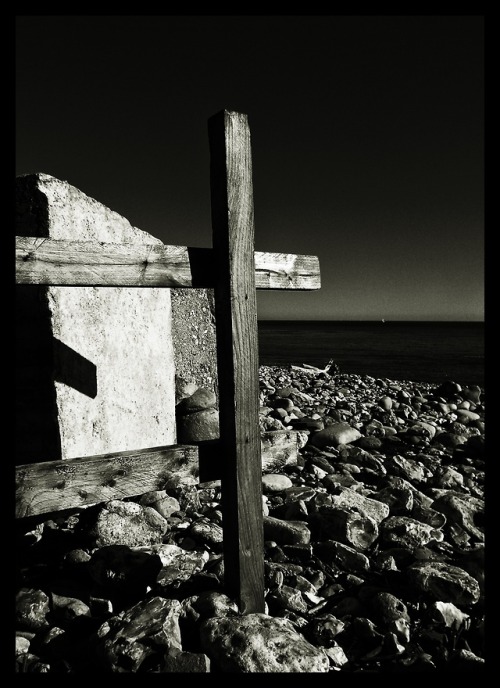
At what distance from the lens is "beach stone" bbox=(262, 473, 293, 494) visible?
3.74 meters

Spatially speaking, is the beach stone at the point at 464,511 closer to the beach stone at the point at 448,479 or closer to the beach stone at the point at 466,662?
the beach stone at the point at 448,479

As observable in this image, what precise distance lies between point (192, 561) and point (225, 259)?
1.58 meters

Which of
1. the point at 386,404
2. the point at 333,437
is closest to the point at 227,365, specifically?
the point at 333,437

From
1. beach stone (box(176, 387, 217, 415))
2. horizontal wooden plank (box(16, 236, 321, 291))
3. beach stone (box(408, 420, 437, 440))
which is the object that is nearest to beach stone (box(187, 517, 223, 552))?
beach stone (box(176, 387, 217, 415))

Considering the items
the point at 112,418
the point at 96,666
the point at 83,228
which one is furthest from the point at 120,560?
the point at 83,228

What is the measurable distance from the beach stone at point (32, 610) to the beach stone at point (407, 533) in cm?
192

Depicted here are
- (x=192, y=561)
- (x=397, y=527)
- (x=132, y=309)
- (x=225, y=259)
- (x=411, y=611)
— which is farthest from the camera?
(x=132, y=309)

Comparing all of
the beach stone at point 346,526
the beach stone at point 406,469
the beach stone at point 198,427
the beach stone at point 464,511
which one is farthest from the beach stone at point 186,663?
the beach stone at point 406,469

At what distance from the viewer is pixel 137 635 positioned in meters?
1.89

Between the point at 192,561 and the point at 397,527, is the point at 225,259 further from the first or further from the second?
the point at 397,527

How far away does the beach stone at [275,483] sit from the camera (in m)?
3.74

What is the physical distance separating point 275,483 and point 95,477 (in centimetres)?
209

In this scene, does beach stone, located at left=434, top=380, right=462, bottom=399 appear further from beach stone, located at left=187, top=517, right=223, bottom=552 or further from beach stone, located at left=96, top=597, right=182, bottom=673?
beach stone, located at left=96, top=597, right=182, bottom=673

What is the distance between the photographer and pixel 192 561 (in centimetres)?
255
